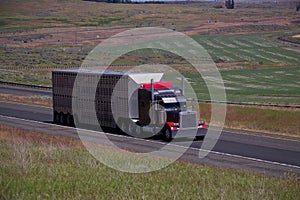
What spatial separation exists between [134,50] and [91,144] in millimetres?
89734

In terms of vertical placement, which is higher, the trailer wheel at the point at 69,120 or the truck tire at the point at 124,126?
the truck tire at the point at 124,126

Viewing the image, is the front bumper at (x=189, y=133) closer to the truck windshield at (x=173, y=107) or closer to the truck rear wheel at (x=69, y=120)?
the truck windshield at (x=173, y=107)

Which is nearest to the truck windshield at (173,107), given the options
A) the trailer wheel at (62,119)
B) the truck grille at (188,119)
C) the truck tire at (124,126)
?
the truck grille at (188,119)

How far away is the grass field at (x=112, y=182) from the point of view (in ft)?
50.8

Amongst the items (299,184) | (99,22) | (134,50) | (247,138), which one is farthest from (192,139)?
(99,22)

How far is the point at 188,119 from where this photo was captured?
31812 mm

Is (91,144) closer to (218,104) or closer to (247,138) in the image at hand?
(247,138)

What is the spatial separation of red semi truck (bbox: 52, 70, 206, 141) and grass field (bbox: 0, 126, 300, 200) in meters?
10.3

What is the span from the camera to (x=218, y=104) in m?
48.4


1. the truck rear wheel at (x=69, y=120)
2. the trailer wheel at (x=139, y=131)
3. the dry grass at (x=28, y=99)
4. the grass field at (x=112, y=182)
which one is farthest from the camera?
the dry grass at (x=28, y=99)

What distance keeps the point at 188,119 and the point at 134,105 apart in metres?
3.11

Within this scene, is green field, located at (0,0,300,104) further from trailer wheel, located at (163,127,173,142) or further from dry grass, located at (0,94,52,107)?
trailer wheel, located at (163,127,173,142)

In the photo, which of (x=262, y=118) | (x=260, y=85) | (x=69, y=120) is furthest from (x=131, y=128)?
(x=260, y=85)

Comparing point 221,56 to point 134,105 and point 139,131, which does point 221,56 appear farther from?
point 139,131
